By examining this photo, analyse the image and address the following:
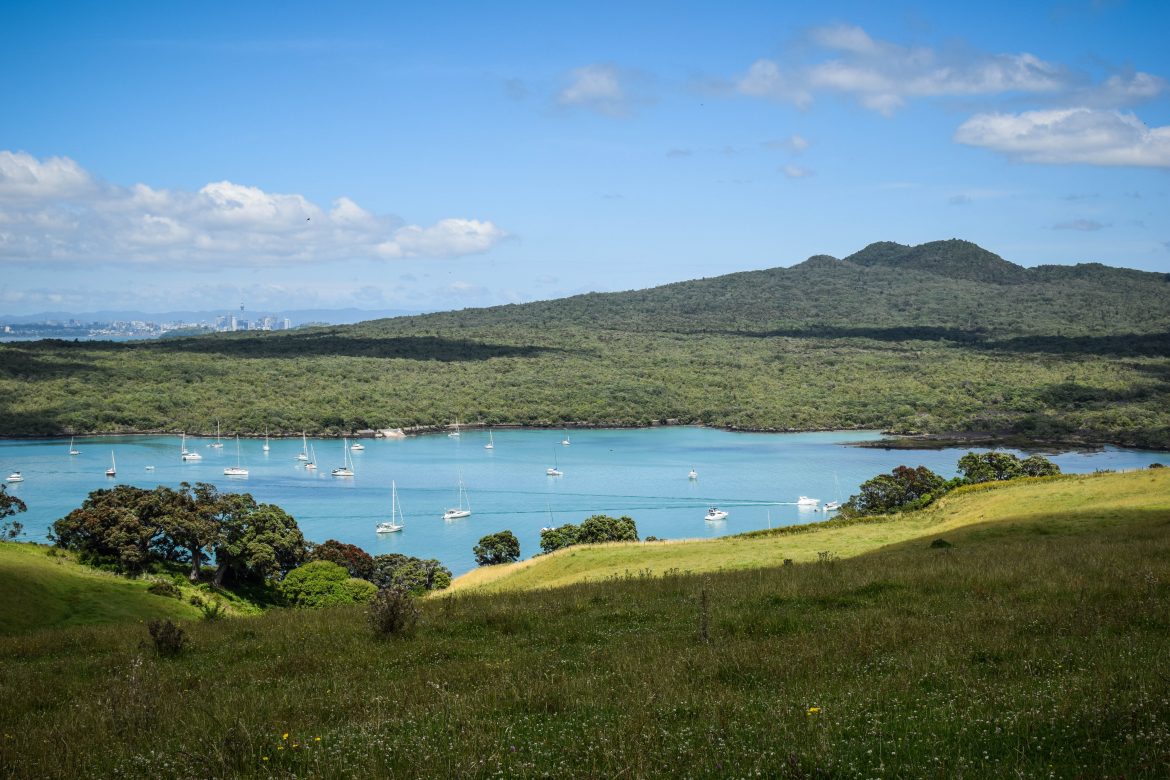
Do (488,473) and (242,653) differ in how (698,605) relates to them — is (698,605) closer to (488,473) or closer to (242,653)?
(242,653)

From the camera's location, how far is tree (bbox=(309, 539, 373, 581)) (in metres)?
56.4

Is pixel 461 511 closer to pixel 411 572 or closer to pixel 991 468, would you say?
pixel 411 572

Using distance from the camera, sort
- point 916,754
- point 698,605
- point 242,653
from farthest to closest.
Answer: point 698,605 < point 242,653 < point 916,754

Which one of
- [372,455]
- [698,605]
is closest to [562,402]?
[372,455]

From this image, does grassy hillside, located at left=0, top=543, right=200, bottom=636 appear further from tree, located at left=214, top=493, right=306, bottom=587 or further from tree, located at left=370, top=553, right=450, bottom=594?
tree, located at left=370, top=553, right=450, bottom=594

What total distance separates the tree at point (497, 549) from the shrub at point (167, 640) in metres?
56.1

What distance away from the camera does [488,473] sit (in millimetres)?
121250

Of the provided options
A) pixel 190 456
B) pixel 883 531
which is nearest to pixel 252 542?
pixel 883 531

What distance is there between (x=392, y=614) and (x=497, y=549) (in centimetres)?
5650

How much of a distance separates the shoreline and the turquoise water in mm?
3018

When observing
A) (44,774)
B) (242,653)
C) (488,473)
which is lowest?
(488,473)

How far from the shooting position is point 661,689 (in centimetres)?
723

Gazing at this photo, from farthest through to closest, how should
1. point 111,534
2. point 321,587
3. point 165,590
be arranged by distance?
point 321,587 → point 111,534 → point 165,590

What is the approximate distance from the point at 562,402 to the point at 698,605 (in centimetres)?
16271
